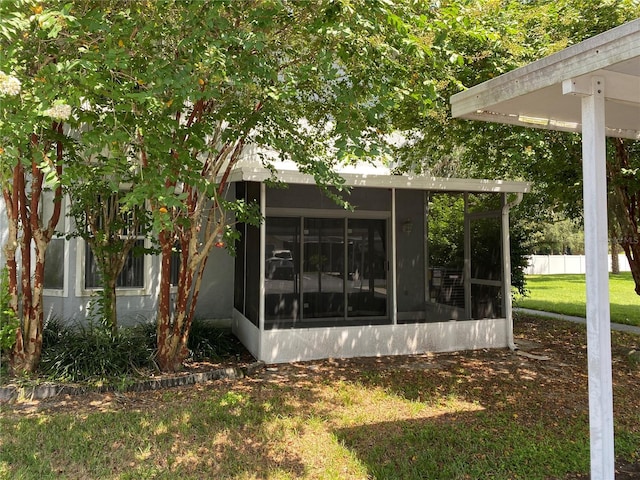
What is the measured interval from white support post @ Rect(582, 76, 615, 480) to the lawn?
0.87 meters

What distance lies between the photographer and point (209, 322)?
8.64 m

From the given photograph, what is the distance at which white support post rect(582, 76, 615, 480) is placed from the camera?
9.12ft

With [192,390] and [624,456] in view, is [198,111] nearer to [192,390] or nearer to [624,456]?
[192,390]

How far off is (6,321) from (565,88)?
6.22 m

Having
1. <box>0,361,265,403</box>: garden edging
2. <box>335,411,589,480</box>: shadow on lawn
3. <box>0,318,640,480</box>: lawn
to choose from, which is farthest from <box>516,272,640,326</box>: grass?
<box>0,361,265,403</box>: garden edging

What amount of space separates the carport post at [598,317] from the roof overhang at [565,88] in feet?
1.43

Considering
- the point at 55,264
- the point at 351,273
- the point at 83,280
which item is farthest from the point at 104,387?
the point at 351,273

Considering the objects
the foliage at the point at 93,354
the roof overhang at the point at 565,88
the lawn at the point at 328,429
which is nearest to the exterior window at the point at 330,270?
the lawn at the point at 328,429

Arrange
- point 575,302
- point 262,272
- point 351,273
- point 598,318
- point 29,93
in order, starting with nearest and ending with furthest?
1. point 598,318
2. point 29,93
3. point 262,272
4. point 351,273
5. point 575,302

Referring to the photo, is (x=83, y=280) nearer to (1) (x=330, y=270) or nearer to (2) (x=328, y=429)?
(1) (x=330, y=270)

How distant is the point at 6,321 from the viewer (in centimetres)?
539

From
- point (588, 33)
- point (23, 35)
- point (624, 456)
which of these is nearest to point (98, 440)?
point (23, 35)

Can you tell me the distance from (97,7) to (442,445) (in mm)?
5140

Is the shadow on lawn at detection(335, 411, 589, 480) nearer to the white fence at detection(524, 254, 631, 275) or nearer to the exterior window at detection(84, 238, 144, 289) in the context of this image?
the exterior window at detection(84, 238, 144, 289)
